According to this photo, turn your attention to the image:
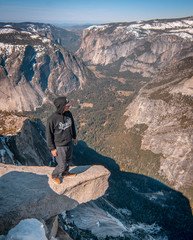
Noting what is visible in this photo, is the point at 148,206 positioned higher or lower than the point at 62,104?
lower

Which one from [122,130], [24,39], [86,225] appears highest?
[24,39]

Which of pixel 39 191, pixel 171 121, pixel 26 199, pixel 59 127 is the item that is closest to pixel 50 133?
pixel 59 127

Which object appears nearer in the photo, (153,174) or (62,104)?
(62,104)

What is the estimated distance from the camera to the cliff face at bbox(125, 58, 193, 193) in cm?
7388

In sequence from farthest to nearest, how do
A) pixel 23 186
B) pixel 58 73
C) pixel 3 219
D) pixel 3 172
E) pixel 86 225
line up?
pixel 58 73 < pixel 86 225 < pixel 3 172 < pixel 23 186 < pixel 3 219

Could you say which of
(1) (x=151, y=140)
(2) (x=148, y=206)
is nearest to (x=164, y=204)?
(2) (x=148, y=206)

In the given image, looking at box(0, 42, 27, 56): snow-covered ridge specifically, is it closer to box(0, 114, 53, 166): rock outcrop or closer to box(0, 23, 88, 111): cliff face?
box(0, 23, 88, 111): cliff face

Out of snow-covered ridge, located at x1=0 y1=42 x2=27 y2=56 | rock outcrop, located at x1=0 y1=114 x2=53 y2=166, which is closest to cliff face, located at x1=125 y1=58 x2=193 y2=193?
rock outcrop, located at x1=0 y1=114 x2=53 y2=166

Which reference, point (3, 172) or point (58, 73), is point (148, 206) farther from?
point (58, 73)

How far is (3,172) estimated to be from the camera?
1116 centimetres

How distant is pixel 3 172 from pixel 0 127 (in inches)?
1014

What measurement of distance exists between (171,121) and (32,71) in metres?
119

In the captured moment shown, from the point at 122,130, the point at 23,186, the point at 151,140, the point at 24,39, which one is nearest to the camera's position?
the point at 23,186

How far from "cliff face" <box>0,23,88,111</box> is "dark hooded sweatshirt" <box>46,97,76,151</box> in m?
120
